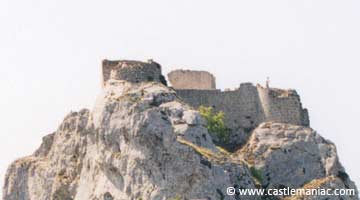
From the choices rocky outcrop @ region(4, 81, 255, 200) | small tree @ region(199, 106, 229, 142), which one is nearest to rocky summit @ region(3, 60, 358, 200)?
rocky outcrop @ region(4, 81, 255, 200)

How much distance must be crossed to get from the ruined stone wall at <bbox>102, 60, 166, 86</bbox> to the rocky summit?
0.27ft

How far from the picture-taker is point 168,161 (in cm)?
11344

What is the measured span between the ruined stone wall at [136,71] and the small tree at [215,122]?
15.2 ft

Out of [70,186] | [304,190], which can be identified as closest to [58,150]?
[70,186]

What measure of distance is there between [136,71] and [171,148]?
11.0 m

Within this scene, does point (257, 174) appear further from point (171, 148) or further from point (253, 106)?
point (171, 148)

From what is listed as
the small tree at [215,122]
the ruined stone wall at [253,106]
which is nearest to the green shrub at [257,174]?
the small tree at [215,122]

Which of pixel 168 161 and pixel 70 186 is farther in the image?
pixel 70 186

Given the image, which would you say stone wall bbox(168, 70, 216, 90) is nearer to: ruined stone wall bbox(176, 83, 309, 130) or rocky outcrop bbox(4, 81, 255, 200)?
ruined stone wall bbox(176, 83, 309, 130)

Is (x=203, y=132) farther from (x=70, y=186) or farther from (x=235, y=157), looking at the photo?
(x=70, y=186)

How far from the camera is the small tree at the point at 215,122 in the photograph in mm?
123606

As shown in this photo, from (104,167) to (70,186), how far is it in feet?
21.9

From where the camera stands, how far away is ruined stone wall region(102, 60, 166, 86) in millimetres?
122125

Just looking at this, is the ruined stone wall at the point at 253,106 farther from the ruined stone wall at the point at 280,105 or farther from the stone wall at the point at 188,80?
the stone wall at the point at 188,80
